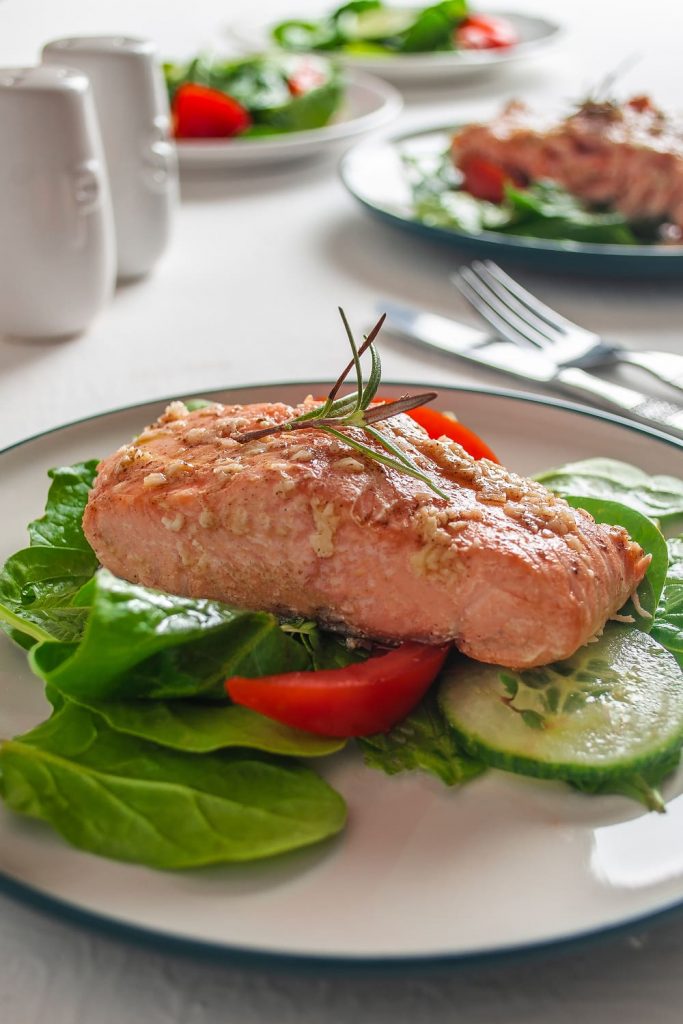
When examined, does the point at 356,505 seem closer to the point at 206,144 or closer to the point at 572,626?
the point at 572,626

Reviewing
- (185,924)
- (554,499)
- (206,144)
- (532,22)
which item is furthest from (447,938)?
(532,22)

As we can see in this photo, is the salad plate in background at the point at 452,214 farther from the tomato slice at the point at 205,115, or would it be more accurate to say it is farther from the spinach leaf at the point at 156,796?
the spinach leaf at the point at 156,796

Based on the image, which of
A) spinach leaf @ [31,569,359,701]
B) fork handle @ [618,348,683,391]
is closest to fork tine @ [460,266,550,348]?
fork handle @ [618,348,683,391]

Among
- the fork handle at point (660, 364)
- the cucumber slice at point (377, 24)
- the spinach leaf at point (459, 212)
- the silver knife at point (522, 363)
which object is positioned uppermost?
the cucumber slice at point (377, 24)

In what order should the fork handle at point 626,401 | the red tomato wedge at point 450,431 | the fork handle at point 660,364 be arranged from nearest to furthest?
the red tomato wedge at point 450,431 → the fork handle at point 626,401 → the fork handle at point 660,364

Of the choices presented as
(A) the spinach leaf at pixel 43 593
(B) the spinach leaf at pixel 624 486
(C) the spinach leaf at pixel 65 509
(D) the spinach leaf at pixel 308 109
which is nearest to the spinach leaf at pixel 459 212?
(D) the spinach leaf at pixel 308 109

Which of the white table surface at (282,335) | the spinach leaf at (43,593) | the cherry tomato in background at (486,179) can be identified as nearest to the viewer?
the white table surface at (282,335)

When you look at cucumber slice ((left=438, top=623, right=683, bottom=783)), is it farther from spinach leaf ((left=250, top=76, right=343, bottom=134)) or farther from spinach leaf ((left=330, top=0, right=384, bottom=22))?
spinach leaf ((left=330, top=0, right=384, bottom=22))
